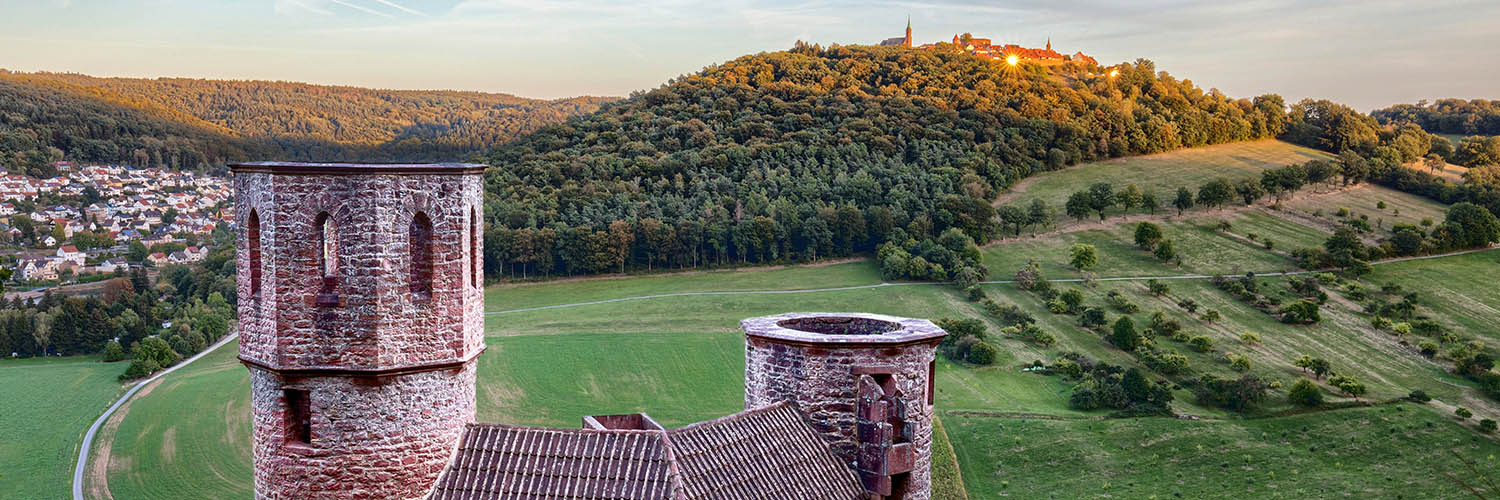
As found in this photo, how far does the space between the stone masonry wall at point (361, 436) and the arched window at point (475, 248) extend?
5.06 feet

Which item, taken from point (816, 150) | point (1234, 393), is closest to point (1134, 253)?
point (1234, 393)

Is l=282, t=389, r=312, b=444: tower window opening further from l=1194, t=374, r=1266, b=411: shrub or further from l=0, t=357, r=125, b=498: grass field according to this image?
l=1194, t=374, r=1266, b=411: shrub

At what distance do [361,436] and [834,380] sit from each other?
7.45 meters

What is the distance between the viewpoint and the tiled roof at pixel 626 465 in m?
14.5

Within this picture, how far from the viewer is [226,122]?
125438mm

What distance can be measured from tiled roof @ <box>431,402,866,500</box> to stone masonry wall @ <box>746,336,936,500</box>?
3.74 ft

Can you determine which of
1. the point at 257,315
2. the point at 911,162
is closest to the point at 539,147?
the point at 911,162

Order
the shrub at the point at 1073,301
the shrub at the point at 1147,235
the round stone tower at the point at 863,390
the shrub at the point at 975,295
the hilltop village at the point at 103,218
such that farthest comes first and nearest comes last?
the hilltop village at the point at 103,218 → the shrub at the point at 1147,235 → the shrub at the point at 975,295 → the shrub at the point at 1073,301 → the round stone tower at the point at 863,390

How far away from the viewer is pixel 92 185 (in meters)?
102

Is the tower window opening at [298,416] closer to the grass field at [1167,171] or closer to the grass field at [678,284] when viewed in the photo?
the grass field at [678,284]

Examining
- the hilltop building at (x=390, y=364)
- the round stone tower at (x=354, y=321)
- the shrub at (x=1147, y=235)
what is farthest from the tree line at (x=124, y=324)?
the shrub at (x=1147, y=235)

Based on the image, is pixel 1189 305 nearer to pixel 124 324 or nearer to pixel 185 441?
pixel 185 441

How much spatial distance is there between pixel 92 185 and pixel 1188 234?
10103 centimetres

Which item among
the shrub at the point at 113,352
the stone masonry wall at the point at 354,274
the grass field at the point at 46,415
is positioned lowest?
the grass field at the point at 46,415
